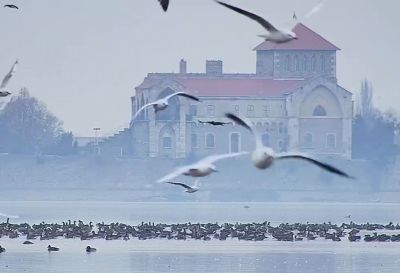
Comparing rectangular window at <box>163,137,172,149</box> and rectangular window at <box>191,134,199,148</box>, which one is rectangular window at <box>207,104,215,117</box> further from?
rectangular window at <box>163,137,172,149</box>

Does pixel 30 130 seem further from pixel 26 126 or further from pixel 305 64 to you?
pixel 305 64

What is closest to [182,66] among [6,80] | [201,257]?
[201,257]

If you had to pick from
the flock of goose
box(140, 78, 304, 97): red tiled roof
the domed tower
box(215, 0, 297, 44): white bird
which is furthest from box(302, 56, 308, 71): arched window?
box(215, 0, 297, 44): white bird

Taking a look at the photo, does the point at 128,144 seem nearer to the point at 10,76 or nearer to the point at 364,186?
the point at 364,186

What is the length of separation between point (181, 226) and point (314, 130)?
81.6 meters

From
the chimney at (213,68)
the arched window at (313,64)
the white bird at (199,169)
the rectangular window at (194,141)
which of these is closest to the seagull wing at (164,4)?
the white bird at (199,169)

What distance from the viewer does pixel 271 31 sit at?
1961 cm

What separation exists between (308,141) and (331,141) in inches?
62.3

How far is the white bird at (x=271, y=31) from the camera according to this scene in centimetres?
1914

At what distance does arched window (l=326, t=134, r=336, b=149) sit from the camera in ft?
446

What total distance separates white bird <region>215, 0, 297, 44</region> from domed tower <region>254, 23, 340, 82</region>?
12673 centimetres

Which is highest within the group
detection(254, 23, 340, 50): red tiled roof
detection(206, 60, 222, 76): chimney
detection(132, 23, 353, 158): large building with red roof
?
detection(254, 23, 340, 50): red tiled roof

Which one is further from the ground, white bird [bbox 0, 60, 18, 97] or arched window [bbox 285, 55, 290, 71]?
arched window [bbox 285, 55, 290, 71]

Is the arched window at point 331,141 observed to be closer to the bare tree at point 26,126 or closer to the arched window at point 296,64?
the arched window at point 296,64
